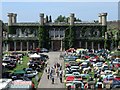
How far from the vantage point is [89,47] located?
77562 millimetres

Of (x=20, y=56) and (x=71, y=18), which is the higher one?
(x=71, y=18)

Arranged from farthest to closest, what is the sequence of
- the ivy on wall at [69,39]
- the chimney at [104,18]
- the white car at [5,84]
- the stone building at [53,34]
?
the chimney at [104,18]
the ivy on wall at [69,39]
the stone building at [53,34]
the white car at [5,84]

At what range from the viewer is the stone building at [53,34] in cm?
7656

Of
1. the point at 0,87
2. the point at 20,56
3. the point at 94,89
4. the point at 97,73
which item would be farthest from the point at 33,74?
the point at 20,56

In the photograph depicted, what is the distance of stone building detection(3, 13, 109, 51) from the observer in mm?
76562

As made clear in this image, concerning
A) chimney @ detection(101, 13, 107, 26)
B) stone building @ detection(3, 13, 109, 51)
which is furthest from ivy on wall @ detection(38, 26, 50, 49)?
chimney @ detection(101, 13, 107, 26)

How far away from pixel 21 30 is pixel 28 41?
424cm

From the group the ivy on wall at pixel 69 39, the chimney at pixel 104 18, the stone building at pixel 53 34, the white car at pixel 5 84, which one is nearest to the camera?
the white car at pixel 5 84

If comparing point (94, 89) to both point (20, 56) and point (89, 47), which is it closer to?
point (20, 56)

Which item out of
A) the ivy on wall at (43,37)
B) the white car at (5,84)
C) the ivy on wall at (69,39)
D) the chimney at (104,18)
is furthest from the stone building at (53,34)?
the white car at (5,84)

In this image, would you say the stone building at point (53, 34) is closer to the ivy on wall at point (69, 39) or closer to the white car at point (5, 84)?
the ivy on wall at point (69, 39)


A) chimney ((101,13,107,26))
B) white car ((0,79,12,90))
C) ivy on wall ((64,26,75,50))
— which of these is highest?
chimney ((101,13,107,26))

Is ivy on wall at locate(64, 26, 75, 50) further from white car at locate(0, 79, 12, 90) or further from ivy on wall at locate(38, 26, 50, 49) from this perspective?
white car at locate(0, 79, 12, 90)

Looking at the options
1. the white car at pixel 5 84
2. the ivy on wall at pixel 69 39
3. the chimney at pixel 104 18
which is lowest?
the white car at pixel 5 84
